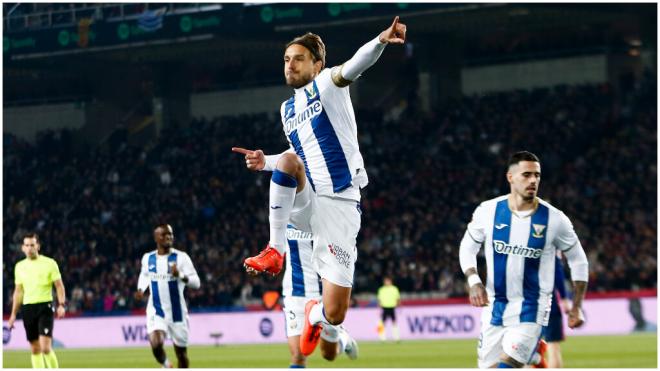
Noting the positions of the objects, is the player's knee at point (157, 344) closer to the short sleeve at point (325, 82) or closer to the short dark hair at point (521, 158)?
the short dark hair at point (521, 158)

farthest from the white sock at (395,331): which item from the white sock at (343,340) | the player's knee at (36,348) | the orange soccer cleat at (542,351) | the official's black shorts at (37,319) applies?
the orange soccer cleat at (542,351)

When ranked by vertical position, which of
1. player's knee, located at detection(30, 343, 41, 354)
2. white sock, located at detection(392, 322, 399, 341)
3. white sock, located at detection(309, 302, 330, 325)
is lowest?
white sock, located at detection(392, 322, 399, 341)

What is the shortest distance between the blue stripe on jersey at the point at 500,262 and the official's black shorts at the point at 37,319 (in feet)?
26.2

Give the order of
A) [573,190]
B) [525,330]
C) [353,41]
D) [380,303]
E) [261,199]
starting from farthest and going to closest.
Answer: [353,41]
[261,199]
[573,190]
[380,303]
[525,330]

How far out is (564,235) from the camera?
385 inches

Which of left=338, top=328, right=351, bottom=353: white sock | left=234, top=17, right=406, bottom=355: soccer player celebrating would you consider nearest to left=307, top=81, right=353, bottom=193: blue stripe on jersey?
left=234, top=17, right=406, bottom=355: soccer player celebrating

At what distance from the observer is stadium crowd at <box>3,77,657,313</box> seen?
3139 cm

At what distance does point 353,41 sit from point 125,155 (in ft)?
25.7

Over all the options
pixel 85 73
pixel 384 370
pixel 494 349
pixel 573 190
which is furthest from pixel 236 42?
pixel 494 349

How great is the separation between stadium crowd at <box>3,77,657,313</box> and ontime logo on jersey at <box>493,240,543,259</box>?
19.5 m

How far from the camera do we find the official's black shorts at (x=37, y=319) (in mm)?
16328

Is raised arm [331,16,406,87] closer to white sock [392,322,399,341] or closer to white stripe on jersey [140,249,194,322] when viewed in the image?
white stripe on jersey [140,249,194,322]

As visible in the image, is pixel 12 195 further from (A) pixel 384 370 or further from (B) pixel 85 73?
(A) pixel 384 370

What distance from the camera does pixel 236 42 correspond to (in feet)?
128
